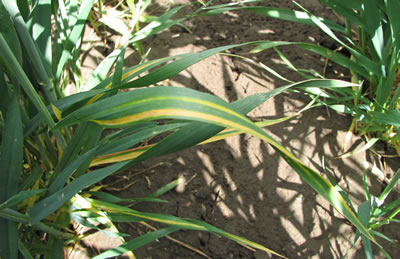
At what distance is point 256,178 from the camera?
119cm

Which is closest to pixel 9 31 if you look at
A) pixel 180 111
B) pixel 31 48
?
pixel 31 48

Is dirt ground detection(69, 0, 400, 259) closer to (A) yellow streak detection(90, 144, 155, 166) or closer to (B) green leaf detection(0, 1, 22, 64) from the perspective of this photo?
(A) yellow streak detection(90, 144, 155, 166)

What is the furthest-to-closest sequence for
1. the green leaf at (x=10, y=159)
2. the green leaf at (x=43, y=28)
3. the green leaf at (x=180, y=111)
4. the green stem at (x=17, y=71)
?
the green leaf at (x=43, y=28) → the green leaf at (x=10, y=159) → the green stem at (x=17, y=71) → the green leaf at (x=180, y=111)

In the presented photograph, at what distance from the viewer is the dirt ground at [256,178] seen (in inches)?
43.0

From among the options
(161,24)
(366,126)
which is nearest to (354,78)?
(366,126)

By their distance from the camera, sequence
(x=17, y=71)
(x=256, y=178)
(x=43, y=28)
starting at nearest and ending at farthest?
(x=17, y=71) < (x=43, y=28) < (x=256, y=178)

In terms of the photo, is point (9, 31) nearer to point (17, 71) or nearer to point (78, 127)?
point (17, 71)

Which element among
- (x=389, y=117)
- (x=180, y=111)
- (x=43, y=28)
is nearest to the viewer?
(x=180, y=111)

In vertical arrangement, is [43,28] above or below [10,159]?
above

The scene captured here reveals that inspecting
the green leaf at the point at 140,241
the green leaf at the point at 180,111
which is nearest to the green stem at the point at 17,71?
the green leaf at the point at 180,111

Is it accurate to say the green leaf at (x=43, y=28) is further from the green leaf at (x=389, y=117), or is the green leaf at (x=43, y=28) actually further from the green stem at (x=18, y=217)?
the green leaf at (x=389, y=117)

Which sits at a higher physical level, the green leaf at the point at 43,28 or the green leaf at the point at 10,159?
the green leaf at the point at 43,28

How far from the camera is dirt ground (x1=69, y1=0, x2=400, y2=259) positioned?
3.58 ft

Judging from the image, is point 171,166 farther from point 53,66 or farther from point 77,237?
point 53,66
